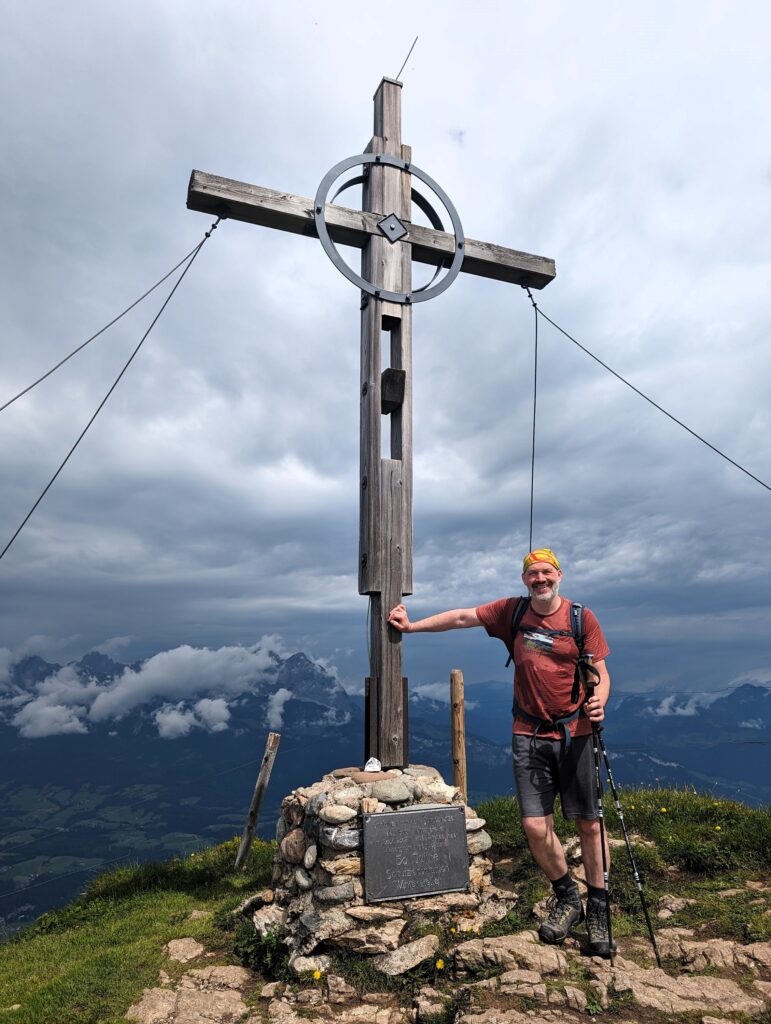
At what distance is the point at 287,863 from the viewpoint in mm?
7258

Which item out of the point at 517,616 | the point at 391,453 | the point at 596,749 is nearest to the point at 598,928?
the point at 596,749

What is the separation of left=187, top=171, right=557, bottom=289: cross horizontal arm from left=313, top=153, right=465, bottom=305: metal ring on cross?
0.32 feet

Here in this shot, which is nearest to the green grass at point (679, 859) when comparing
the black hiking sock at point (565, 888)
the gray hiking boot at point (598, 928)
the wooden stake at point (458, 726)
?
the black hiking sock at point (565, 888)

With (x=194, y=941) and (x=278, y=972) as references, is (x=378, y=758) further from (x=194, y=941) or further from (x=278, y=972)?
(x=194, y=941)

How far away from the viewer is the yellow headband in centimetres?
620

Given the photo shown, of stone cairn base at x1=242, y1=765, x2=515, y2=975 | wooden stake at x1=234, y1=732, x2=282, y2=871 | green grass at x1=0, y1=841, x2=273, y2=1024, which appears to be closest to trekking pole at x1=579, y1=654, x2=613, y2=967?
stone cairn base at x1=242, y1=765, x2=515, y2=975

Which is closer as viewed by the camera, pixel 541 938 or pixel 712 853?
pixel 541 938

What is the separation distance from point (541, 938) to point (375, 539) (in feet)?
13.8

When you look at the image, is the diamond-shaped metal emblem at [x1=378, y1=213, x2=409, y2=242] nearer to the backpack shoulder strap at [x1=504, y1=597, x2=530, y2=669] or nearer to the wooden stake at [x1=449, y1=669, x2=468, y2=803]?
the backpack shoulder strap at [x1=504, y1=597, x2=530, y2=669]

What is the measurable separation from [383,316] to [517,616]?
4262 millimetres

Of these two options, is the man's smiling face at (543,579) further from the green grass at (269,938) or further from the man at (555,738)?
the green grass at (269,938)

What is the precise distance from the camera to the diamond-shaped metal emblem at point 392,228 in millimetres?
8509

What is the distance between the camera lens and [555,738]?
5.95m

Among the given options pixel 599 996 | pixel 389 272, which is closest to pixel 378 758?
pixel 599 996
